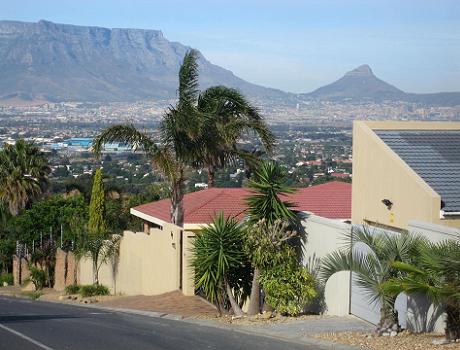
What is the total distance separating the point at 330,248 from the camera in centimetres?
1800

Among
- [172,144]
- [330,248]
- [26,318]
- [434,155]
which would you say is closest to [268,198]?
[330,248]

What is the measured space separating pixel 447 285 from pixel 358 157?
7730mm

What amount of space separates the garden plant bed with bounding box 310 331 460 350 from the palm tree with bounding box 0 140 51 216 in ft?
123

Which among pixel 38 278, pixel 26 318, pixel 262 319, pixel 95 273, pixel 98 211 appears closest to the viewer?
pixel 262 319

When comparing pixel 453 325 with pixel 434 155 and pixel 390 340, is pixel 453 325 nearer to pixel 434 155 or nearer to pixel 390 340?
pixel 390 340

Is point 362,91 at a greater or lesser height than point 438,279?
greater

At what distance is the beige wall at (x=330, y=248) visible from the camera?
17531 millimetres

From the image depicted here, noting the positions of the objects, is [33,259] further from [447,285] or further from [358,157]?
[447,285]

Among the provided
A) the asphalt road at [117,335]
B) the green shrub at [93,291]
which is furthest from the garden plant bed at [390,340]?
the green shrub at [93,291]

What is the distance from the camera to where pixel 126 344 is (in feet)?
48.5

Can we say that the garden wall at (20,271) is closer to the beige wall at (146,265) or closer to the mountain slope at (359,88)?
the beige wall at (146,265)

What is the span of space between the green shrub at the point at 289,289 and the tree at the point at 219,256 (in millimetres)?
954

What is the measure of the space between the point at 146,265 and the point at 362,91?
146431 mm

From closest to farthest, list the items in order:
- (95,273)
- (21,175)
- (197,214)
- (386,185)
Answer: (386,185) < (197,214) < (95,273) < (21,175)
